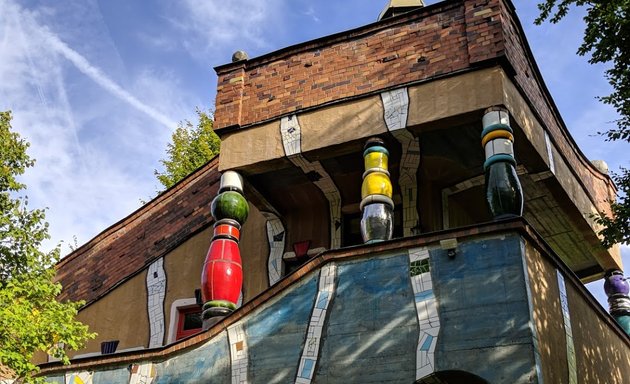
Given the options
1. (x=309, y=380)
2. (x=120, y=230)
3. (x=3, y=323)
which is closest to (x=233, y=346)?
(x=309, y=380)

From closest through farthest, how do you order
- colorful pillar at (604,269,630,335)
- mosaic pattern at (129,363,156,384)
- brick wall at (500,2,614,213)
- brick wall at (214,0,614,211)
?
mosaic pattern at (129,363,156,384), brick wall at (214,0,614,211), brick wall at (500,2,614,213), colorful pillar at (604,269,630,335)

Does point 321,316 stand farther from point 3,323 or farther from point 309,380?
point 3,323

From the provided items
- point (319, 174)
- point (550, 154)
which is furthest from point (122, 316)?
point (550, 154)

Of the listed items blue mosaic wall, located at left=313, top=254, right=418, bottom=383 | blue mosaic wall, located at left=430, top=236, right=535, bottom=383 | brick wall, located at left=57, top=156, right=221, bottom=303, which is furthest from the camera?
brick wall, located at left=57, top=156, right=221, bottom=303

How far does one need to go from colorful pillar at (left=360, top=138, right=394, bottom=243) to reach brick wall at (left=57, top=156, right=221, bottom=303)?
354 centimetres

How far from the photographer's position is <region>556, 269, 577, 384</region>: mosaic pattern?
6871mm

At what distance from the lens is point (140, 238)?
38.4ft

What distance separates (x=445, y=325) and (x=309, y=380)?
134 centimetres

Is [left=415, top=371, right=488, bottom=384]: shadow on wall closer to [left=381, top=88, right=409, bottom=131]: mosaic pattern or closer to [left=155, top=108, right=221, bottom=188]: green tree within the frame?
[left=381, top=88, right=409, bottom=131]: mosaic pattern

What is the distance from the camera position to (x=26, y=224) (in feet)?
29.3

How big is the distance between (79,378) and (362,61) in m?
4.75

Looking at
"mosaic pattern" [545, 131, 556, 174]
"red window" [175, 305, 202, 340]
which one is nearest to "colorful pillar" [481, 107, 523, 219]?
"mosaic pattern" [545, 131, 556, 174]

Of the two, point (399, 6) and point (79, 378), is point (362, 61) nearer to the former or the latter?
point (399, 6)

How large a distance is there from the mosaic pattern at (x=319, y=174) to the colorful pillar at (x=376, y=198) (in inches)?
40.9
